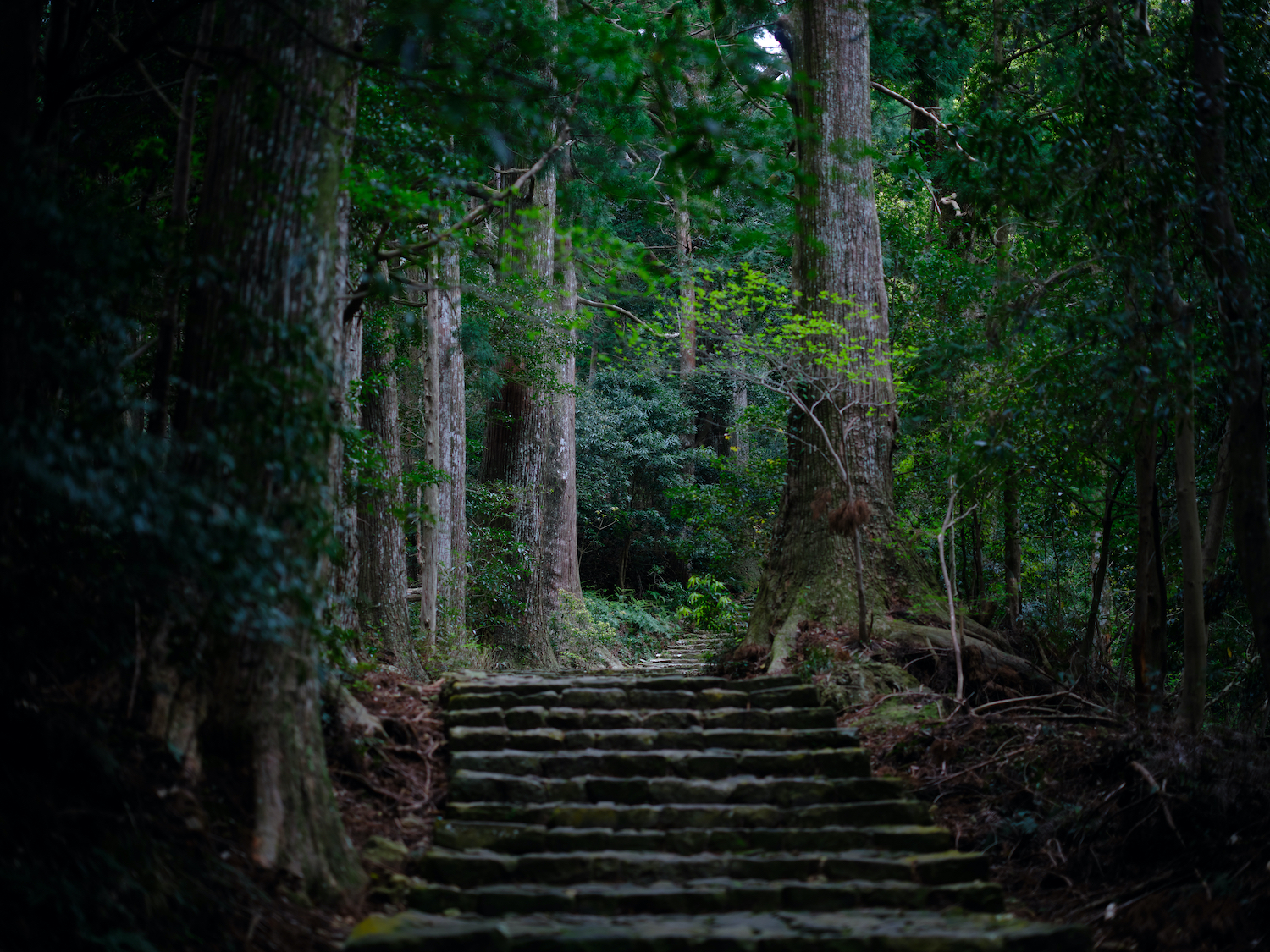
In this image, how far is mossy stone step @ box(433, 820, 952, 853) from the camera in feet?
15.4

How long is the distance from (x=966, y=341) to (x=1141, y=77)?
2949mm

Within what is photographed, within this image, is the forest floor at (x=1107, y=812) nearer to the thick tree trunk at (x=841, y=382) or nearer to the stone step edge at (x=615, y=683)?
the stone step edge at (x=615, y=683)

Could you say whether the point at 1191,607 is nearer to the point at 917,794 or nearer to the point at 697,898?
the point at 917,794

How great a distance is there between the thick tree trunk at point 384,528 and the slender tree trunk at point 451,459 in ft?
3.96

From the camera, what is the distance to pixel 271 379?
3967mm

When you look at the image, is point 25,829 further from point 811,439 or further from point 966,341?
point 966,341

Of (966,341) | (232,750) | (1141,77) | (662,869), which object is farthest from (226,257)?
(966,341)

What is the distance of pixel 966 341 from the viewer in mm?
8539

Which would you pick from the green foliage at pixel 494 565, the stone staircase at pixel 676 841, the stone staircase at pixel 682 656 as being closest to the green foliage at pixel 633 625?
the stone staircase at pixel 682 656

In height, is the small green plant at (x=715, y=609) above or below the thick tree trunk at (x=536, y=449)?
below

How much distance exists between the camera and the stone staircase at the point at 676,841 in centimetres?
370

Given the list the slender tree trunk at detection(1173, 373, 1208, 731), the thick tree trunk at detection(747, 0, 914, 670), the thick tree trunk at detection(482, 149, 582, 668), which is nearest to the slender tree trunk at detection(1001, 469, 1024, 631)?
the thick tree trunk at detection(747, 0, 914, 670)

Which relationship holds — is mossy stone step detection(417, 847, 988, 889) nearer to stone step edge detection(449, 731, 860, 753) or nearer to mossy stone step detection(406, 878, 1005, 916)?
mossy stone step detection(406, 878, 1005, 916)

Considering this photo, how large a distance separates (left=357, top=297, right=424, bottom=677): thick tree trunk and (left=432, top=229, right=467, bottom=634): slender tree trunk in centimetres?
121
